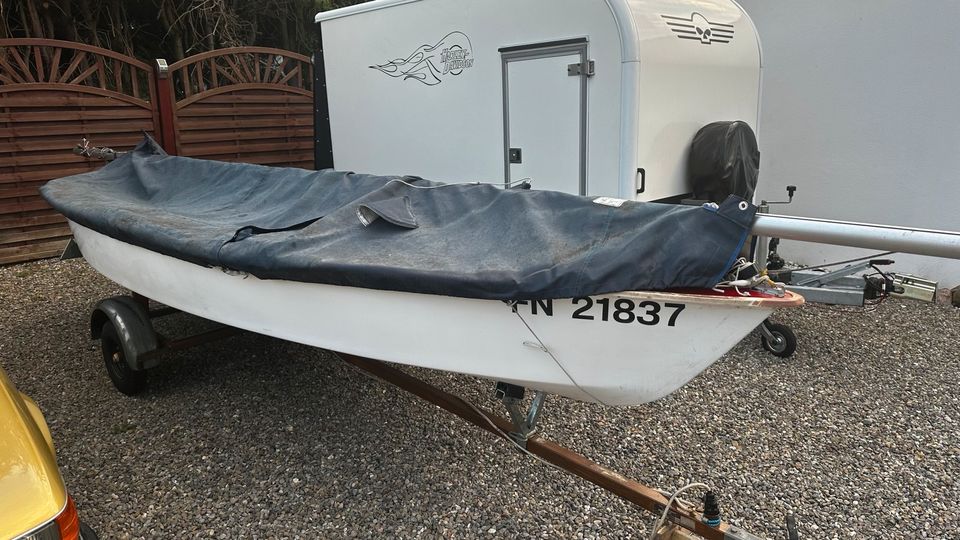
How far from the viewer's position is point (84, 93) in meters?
8.52

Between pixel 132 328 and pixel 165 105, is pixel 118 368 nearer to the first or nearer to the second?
pixel 132 328

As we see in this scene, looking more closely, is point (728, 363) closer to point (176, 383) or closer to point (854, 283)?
point (854, 283)

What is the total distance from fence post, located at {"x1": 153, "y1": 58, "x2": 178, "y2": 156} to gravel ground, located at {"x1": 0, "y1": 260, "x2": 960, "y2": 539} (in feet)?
14.9

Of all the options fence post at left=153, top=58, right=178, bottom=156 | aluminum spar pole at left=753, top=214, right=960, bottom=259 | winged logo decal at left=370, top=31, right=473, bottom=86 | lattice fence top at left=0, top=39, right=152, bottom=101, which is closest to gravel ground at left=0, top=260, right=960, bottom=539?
aluminum spar pole at left=753, top=214, right=960, bottom=259

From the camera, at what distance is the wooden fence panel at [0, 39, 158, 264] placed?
8023 mm

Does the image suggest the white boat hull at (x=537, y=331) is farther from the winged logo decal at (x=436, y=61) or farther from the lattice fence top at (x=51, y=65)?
the lattice fence top at (x=51, y=65)

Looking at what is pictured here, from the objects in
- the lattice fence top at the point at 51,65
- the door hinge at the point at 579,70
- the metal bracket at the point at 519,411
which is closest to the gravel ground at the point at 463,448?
the metal bracket at the point at 519,411

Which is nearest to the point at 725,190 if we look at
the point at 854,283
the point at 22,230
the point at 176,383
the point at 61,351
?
the point at 854,283

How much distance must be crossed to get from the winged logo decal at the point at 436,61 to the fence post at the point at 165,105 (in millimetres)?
4215

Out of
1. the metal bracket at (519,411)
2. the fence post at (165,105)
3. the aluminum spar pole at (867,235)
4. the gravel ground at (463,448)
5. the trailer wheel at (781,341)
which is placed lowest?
the gravel ground at (463,448)

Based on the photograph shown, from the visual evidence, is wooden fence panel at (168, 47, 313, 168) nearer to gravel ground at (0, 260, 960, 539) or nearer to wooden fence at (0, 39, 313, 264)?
wooden fence at (0, 39, 313, 264)

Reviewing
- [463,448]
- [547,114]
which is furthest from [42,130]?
[463,448]

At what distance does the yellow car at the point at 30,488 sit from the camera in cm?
214

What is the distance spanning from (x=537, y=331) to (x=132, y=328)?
2.83 m
